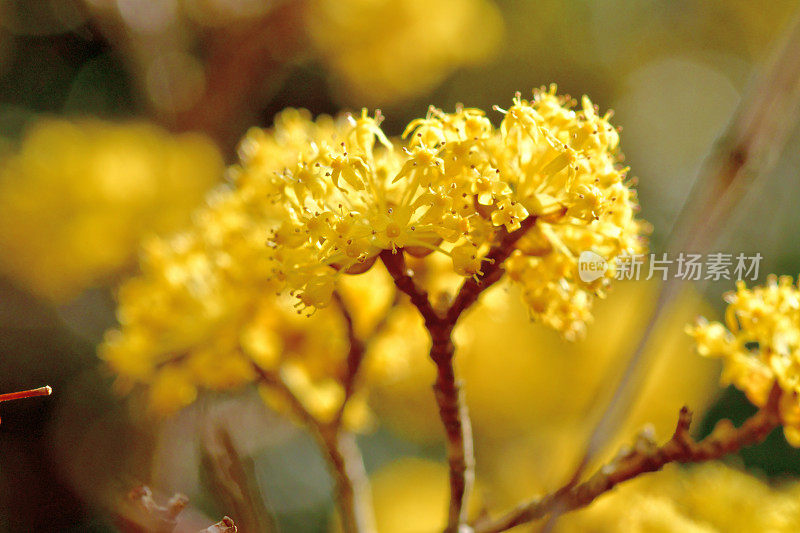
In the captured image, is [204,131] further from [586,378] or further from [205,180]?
[586,378]

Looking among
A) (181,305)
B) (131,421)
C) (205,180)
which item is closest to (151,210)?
(205,180)

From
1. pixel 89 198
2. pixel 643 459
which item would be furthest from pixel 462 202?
pixel 89 198

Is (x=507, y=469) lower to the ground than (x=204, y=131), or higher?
lower

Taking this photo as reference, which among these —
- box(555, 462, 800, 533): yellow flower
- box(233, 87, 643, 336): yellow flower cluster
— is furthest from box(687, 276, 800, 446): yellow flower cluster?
box(555, 462, 800, 533): yellow flower

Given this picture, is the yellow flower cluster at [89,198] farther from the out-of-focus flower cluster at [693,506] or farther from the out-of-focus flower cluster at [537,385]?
the out-of-focus flower cluster at [693,506]

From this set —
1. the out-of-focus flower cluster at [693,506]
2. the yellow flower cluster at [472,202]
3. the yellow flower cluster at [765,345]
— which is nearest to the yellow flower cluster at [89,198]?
the out-of-focus flower cluster at [693,506]

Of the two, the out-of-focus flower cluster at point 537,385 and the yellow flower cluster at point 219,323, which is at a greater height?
the yellow flower cluster at point 219,323
